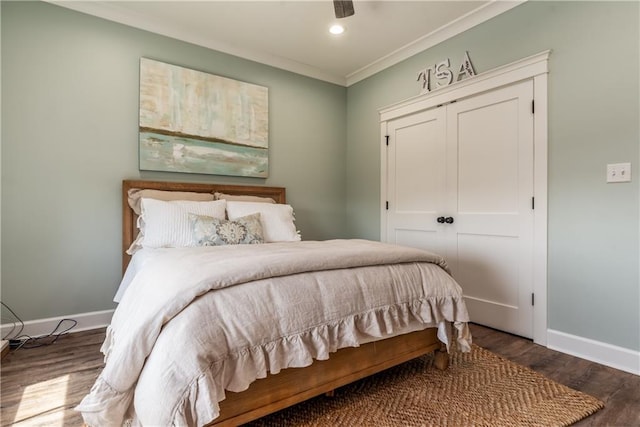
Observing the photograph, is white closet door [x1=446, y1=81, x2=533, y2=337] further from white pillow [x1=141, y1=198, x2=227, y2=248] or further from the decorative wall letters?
white pillow [x1=141, y1=198, x2=227, y2=248]

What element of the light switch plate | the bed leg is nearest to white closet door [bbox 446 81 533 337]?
the light switch plate

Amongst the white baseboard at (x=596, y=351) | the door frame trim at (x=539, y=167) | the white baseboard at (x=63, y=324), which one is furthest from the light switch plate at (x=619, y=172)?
the white baseboard at (x=63, y=324)

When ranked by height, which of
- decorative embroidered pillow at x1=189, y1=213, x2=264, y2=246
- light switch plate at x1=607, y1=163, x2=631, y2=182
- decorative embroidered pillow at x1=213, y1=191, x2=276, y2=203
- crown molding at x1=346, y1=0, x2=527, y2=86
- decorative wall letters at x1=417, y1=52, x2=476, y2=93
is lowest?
decorative embroidered pillow at x1=189, y1=213, x2=264, y2=246

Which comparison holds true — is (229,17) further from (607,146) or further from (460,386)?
(460,386)

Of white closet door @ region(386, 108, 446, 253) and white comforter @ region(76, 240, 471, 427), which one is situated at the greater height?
white closet door @ region(386, 108, 446, 253)

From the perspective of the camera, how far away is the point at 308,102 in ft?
12.7

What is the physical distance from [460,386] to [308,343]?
0.97 metres

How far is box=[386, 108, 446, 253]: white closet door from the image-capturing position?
314 cm

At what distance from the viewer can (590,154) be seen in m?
2.15

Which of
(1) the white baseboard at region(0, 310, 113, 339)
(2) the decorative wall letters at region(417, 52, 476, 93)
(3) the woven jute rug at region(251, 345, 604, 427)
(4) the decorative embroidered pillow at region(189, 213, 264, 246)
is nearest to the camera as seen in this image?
(3) the woven jute rug at region(251, 345, 604, 427)

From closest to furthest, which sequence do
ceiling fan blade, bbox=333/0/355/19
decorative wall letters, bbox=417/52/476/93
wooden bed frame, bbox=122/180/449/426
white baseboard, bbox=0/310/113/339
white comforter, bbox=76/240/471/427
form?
white comforter, bbox=76/240/471/427 < wooden bed frame, bbox=122/180/449/426 < ceiling fan blade, bbox=333/0/355/19 < white baseboard, bbox=0/310/113/339 < decorative wall letters, bbox=417/52/476/93

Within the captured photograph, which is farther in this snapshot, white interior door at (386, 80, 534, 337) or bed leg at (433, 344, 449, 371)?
white interior door at (386, 80, 534, 337)

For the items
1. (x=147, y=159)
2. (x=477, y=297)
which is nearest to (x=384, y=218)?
(x=477, y=297)

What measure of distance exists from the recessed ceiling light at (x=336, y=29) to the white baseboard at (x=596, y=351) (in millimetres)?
2877
